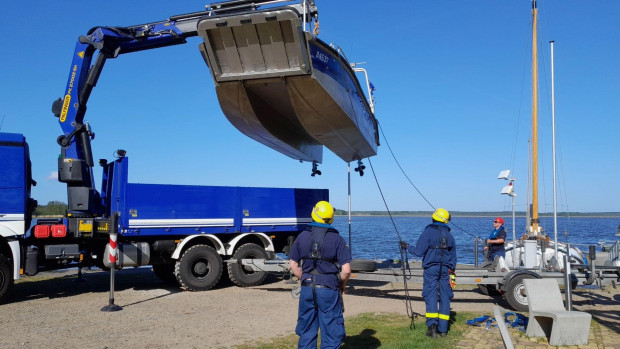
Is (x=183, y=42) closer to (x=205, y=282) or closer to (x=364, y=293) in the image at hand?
(x=205, y=282)

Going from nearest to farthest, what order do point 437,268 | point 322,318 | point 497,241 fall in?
point 322,318 → point 437,268 → point 497,241

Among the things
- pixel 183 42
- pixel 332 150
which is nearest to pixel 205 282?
pixel 332 150

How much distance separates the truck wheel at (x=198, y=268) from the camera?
11031mm

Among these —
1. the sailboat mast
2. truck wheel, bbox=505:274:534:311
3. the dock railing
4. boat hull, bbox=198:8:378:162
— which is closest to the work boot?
truck wheel, bbox=505:274:534:311

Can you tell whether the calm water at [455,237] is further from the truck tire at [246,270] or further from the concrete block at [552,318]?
the truck tire at [246,270]

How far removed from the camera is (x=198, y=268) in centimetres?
1128

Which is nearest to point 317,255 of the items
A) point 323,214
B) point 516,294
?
point 323,214

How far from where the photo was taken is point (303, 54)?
8.89 metres

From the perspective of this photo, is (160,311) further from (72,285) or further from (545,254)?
(545,254)

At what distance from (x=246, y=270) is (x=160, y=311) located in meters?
3.24

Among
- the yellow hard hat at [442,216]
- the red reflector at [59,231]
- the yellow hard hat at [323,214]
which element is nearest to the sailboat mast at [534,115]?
the yellow hard hat at [442,216]

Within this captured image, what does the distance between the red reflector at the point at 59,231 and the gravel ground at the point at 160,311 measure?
1236mm

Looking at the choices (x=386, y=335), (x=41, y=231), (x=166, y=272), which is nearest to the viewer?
(x=386, y=335)

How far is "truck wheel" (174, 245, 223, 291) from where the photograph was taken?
11031 mm
